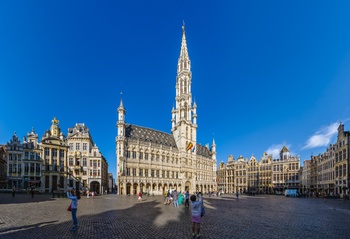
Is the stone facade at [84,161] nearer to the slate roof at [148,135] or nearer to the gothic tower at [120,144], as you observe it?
the gothic tower at [120,144]

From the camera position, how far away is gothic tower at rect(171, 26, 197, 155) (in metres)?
97.6

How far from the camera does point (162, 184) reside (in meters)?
86.7

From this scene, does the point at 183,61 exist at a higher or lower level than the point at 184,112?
higher

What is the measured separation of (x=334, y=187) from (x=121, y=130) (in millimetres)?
56868

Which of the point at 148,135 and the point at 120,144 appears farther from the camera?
the point at 148,135

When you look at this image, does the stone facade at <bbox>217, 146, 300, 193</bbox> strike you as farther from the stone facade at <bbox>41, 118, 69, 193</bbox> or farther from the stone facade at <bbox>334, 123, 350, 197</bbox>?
the stone facade at <bbox>41, 118, 69, 193</bbox>

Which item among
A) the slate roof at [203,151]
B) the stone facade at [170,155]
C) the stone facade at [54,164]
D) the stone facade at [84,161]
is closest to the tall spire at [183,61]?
the stone facade at [170,155]

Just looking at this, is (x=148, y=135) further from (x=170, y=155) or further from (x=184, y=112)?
(x=184, y=112)

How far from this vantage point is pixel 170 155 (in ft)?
304

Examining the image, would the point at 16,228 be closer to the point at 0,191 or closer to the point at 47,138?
the point at 0,191

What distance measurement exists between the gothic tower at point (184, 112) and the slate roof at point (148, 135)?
3.80 m

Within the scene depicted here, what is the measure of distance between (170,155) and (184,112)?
17442mm

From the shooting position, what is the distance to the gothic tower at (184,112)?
97.6m

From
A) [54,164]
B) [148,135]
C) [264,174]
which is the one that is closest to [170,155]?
[148,135]
